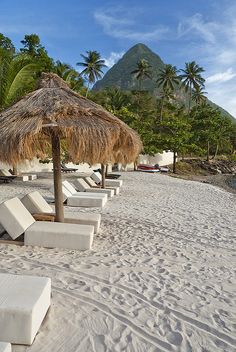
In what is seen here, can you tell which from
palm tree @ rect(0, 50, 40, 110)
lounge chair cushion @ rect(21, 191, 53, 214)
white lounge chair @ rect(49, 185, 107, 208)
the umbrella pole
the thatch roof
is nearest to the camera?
the thatch roof

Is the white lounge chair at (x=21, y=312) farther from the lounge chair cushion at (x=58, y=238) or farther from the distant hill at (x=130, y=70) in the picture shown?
the distant hill at (x=130, y=70)

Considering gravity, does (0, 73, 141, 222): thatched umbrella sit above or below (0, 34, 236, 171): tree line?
below

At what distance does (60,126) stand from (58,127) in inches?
3.6

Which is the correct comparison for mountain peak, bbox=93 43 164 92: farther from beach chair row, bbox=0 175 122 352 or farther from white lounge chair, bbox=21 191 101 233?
beach chair row, bbox=0 175 122 352

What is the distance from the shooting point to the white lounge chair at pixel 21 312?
2.91m

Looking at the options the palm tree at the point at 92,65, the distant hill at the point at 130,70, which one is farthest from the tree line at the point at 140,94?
the distant hill at the point at 130,70

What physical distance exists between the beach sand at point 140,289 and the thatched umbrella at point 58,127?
A: 5.10ft

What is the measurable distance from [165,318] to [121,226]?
4.16m

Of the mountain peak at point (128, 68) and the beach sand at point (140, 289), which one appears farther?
the mountain peak at point (128, 68)

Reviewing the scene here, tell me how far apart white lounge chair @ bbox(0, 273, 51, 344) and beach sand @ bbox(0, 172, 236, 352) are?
0.37 ft

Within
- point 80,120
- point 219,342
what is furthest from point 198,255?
point 80,120

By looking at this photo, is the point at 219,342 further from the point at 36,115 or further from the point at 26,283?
the point at 36,115

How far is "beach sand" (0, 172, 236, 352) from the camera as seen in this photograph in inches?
122

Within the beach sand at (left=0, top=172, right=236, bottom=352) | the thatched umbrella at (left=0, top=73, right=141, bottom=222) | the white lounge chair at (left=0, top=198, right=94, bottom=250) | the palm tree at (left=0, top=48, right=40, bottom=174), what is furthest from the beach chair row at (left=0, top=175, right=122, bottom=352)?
the palm tree at (left=0, top=48, right=40, bottom=174)
